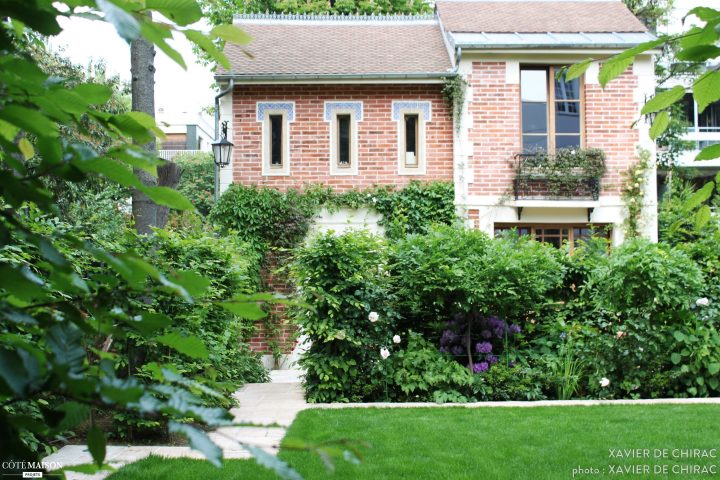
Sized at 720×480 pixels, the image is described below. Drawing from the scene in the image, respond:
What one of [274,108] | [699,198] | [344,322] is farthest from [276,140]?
[699,198]

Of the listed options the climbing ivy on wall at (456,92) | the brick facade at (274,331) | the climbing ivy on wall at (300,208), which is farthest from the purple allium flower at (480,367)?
the climbing ivy on wall at (456,92)

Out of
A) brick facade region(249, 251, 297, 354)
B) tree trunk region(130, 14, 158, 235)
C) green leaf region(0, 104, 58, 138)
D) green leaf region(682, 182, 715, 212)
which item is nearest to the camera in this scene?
green leaf region(0, 104, 58, 138)

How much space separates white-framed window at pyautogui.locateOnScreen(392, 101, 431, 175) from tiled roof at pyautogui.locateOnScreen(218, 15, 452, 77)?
Result: 0.68 metres

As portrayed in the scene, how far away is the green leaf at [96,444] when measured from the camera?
2.81ft

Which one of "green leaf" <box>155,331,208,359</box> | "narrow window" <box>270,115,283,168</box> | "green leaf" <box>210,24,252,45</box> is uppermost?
"narrow window" <box>270,115,283,168</box>

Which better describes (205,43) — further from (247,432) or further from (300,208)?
(300,208)

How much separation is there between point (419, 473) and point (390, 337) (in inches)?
144

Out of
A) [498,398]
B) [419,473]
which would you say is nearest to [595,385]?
[498,398]

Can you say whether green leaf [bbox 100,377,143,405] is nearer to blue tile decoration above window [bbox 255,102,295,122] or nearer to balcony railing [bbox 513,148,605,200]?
balcony railing [bbox 513,148,605,200]

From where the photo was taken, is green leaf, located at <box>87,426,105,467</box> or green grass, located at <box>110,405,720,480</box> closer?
green leaf, located at <box>87,426,105,467</box>

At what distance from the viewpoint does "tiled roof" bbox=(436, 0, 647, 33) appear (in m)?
13.3

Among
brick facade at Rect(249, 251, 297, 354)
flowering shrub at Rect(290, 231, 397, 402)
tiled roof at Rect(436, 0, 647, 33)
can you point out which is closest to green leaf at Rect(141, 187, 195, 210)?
flowering shrub at Rect(290, 231, 397, 402)

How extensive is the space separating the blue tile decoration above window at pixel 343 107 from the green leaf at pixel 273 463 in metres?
12.4

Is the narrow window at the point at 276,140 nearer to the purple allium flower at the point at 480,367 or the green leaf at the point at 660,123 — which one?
the purple allium flower at the point at 480,367
